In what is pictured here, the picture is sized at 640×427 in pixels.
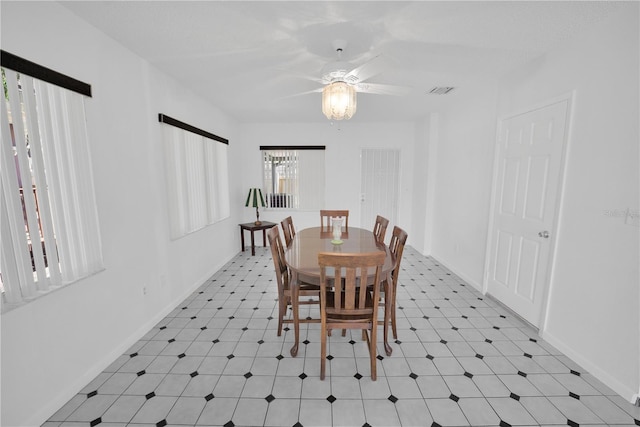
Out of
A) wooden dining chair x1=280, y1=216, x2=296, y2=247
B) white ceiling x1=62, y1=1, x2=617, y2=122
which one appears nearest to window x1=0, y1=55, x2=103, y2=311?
white ceiling x1=62, y1=1, x2=617, y2=122

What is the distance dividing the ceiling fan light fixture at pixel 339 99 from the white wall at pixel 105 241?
70.2 inches

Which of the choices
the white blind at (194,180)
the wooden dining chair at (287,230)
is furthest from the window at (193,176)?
the wooden dining chair at (287,230)

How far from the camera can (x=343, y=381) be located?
1970 mm

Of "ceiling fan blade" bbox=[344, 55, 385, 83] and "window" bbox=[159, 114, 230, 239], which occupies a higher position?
"ceiling fan blade" bbox=[344, 55, 385, 83]

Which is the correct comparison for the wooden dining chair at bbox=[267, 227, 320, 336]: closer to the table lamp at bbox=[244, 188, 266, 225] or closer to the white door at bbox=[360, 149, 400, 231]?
the table lamp at bbox=[244, 188, 266, 225]

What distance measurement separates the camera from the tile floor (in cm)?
167

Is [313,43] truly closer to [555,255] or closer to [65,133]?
[65,133]

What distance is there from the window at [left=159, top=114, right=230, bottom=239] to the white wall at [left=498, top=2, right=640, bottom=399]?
150 inches

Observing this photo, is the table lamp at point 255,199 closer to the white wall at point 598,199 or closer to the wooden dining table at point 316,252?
the wooden dining table at point 316,252

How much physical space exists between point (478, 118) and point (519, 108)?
0.77m

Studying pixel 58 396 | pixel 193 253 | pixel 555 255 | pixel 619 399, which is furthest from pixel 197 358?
pixel 555 255

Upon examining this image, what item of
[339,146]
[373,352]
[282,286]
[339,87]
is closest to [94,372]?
[282,286]

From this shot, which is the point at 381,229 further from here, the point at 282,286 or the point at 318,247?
Result: the point at 282,286

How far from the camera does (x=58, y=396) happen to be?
1.72 metres
